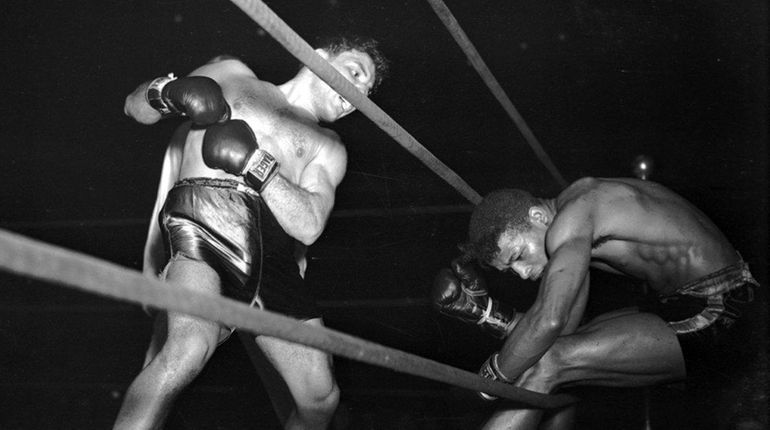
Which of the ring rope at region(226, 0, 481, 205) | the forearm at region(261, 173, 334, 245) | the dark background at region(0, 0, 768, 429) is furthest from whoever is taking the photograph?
the dark background at region(0, 0, 768, 429)

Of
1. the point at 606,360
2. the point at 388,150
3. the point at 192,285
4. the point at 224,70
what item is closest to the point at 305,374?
the point at 192,285

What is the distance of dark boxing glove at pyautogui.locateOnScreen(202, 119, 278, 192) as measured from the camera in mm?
1948

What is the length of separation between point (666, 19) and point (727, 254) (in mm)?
1602

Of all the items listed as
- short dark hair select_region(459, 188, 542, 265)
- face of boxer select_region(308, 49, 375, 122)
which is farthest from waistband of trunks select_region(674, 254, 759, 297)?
face of boxer select_region(308, 49, 375, 122)

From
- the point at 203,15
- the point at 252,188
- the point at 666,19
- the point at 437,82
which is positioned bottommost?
the point at 252,188

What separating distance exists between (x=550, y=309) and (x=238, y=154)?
953mm

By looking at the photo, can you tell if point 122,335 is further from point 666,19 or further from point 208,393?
point 666,19

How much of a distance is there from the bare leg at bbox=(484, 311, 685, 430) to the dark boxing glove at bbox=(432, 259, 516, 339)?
534mm

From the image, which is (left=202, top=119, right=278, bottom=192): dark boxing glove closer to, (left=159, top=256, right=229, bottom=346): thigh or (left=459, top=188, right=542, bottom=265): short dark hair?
(left=159, top=256, right=229, bottom=346): thigh

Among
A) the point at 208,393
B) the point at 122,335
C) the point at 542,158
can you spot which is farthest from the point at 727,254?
the point at 122,335

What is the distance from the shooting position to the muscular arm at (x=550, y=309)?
1.94 meters

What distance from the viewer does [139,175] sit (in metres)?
3.75

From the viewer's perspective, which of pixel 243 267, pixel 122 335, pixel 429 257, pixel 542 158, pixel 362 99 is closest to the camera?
pixel 362 99

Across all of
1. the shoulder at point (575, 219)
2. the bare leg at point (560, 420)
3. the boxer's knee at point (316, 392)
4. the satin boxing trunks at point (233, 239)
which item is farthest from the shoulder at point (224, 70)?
the bare leg at point (560, 420)
